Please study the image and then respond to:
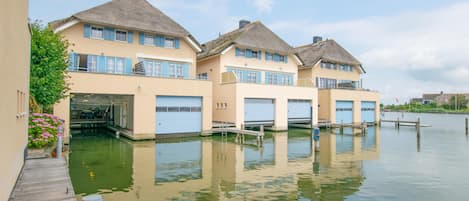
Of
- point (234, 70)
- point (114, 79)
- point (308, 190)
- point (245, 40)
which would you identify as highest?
point (245, 40)

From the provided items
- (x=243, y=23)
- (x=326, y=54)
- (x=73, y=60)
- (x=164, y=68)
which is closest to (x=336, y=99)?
(x=326, y=54)

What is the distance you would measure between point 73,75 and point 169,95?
19.5ft

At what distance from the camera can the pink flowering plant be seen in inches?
436

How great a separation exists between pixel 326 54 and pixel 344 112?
676 centimetres

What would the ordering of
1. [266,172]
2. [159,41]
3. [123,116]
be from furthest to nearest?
[123,116] → [159,41] → [266,172]

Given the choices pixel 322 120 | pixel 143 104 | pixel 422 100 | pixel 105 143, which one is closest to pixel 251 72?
pixel 322 120

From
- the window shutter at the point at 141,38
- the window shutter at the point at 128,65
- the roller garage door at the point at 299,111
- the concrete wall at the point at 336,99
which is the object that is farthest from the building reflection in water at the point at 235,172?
the concrete wall at the point at 336,99

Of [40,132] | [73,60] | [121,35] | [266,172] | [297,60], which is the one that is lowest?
[266,172]

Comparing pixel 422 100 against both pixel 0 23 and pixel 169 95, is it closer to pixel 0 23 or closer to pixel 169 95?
pixel 169 95

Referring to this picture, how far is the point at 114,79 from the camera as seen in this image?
18344 mm

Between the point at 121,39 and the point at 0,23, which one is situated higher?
the point at 121,39

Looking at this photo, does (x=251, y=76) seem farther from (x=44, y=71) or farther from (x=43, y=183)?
(x=43, y=183)

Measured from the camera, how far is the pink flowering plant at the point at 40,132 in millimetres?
11078

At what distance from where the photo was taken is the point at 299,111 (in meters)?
28.1
